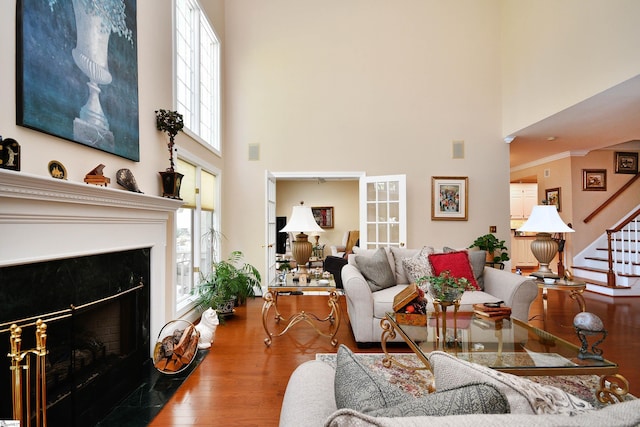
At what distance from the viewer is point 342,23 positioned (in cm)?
526

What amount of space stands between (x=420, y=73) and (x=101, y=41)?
459 cm

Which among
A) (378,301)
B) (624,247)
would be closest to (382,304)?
(378,301)

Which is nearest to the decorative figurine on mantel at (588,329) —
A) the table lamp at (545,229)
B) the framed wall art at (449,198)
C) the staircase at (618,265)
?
the table lamp at (545,229)

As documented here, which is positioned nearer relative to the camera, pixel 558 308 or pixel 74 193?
pixel 74 193

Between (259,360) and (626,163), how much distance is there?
819 centimetres

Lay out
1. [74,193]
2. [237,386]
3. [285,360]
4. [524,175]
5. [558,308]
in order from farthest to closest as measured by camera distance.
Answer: [524,175] < [558,308] < [285,360] < [237,386] < [74,193]

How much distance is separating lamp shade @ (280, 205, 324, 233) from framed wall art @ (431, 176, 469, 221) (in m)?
2.63

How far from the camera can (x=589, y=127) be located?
4.70m

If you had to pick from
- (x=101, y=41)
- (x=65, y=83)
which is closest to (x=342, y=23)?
(x=101, y=41)

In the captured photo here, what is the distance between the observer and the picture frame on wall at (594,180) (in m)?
6.41

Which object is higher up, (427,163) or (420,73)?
(420,73)

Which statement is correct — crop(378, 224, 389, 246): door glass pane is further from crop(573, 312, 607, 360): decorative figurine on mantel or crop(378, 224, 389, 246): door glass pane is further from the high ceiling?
crop(573, 312, 607, 360): decorative figurine on mantel

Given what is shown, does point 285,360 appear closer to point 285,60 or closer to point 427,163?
point 427,163

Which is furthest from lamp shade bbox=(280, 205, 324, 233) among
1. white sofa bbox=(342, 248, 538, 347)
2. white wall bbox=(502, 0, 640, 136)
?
white wall bbox=(502, 0, 640, 136)
